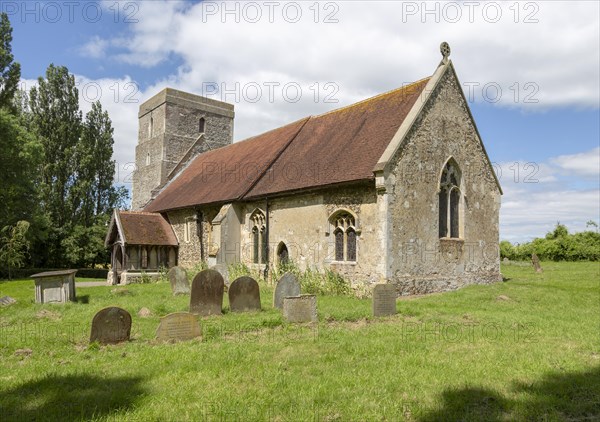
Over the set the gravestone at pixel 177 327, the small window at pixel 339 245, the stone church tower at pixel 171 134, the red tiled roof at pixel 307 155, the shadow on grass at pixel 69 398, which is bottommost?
the shadow on grass at pixel 69 398

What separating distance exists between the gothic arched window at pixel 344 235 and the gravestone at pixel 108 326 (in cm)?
817

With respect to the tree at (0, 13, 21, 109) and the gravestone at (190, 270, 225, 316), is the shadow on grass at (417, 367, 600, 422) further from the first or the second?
the tree at (0, 13, 21, 109)

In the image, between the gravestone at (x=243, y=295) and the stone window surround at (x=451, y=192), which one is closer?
the gravestone at (x=243, y=295)

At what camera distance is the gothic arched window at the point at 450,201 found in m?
15.6

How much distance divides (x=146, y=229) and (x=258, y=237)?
7.35 m

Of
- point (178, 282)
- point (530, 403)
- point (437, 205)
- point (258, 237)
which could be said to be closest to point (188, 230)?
point (258, 237)

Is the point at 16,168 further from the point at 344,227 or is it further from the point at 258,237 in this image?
the point at 344,227

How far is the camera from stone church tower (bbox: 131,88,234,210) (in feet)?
95.1

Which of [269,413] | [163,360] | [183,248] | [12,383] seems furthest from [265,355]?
[183,248]

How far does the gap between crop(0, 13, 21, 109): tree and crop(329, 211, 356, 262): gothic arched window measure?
72.2 ft

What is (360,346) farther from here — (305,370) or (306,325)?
(306,325)

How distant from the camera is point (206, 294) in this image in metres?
10.8

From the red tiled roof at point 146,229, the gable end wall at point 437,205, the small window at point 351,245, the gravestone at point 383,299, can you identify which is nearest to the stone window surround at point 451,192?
the gable end wall at point 437,205

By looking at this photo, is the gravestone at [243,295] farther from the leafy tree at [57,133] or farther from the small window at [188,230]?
the leafy tree at [57,133]
